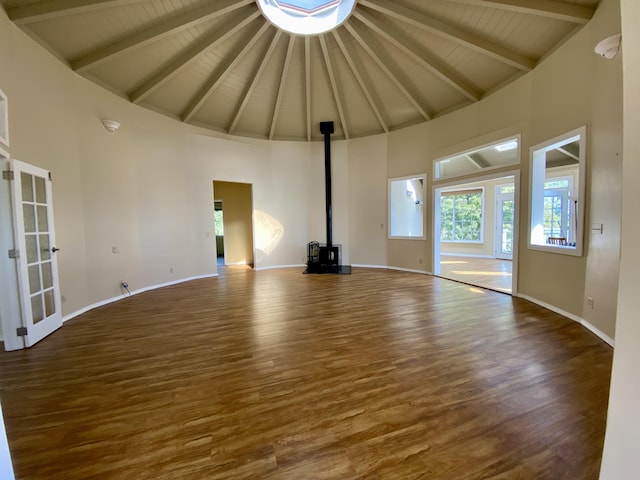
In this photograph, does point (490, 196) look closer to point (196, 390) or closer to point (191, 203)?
point (191, 203)

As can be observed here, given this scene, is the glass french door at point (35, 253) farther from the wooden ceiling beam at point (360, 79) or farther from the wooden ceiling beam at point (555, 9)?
the wooden ceiling beam at point (555, 9)

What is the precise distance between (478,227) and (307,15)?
7960 millimetres

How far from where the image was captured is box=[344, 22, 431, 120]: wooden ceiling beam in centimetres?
438

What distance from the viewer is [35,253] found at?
2.98 metres

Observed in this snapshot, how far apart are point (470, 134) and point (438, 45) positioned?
1638 millimetres

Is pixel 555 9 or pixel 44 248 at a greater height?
pixel 555 9

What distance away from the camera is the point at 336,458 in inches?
56.1

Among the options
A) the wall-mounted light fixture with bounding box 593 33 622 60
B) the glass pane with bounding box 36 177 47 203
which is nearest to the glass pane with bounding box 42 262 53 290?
the glass pane with bounding box 36 177 47 203

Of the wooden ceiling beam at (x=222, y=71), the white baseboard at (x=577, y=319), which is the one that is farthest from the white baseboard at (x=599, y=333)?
the wooden ceiling beam at (x=222, y=71)

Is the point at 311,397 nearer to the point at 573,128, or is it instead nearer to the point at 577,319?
the point at 577,319

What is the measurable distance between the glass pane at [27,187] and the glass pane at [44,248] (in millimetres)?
457

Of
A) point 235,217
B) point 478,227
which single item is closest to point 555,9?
point 478,227

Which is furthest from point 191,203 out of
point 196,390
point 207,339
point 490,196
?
point 490,196

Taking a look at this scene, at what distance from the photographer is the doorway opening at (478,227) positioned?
7.93m
